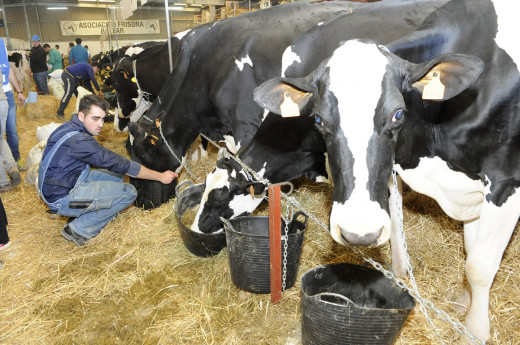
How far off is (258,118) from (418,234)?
2.16m

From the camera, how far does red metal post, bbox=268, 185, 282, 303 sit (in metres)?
2.85

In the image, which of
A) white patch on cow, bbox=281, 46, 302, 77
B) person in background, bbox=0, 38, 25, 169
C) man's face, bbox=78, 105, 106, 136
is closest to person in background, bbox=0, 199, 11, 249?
man's face, bbox=78, 105, 106, 136

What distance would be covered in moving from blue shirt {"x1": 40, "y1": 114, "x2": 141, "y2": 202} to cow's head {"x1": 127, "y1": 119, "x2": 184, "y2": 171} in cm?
105

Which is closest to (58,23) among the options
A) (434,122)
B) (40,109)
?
(40,109)

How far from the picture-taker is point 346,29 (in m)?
4.16

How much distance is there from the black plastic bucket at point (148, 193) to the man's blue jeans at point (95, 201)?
369 mm

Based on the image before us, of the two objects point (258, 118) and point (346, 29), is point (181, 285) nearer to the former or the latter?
point (258, 118)

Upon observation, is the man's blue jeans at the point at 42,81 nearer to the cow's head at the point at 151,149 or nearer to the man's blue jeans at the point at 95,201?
the cow's head at the point at 151,149

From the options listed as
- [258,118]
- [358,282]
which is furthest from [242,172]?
[358,282]

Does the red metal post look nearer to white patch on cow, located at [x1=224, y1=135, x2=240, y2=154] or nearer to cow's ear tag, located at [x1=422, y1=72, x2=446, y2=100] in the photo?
cow's ear tag, located at [x1=422, y1=72, x2=446, y2=100]

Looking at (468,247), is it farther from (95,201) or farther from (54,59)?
(54,59)

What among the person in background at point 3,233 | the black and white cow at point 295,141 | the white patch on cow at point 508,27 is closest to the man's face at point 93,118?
the person in background at point 3,233

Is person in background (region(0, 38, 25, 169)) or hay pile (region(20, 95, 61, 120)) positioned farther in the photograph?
hay pile (region(20, 95, 61, 120))

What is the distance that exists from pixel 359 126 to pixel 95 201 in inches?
134
